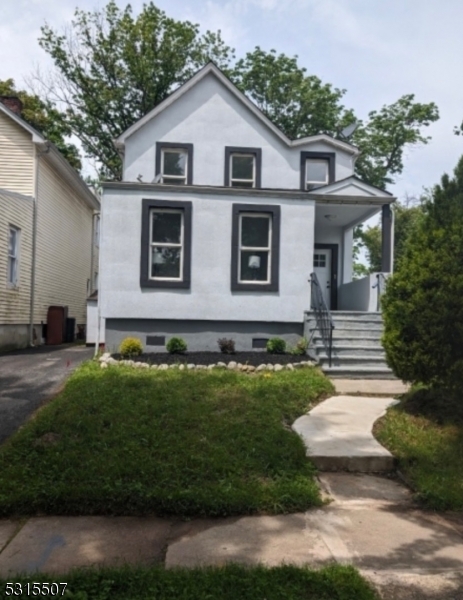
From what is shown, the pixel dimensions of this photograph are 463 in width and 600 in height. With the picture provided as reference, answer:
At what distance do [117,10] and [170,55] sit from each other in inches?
136

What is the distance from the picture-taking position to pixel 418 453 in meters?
5.09

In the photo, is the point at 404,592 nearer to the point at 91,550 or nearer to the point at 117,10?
the point at 91,550

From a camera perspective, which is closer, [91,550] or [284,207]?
[91,550]

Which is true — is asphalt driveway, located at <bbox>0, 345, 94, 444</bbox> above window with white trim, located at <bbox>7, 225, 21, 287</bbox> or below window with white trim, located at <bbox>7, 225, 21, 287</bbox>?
below

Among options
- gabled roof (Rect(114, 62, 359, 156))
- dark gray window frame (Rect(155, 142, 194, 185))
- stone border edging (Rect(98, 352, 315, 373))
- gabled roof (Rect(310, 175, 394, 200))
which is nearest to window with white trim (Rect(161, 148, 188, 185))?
dark gray window frame (Rect(155, 142, 194, 185))

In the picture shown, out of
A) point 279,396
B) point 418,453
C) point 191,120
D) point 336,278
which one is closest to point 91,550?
point 418,453

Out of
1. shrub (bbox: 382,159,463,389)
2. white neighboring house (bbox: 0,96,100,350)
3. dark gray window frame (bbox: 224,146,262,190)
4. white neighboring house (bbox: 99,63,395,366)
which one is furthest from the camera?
dark gray window frame (bbox: 224,146,262,190)

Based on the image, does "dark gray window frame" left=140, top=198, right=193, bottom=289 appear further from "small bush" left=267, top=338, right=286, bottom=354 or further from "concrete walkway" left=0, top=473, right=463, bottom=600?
"concrete walkway" left=0, top=473, right=463, bottom=600

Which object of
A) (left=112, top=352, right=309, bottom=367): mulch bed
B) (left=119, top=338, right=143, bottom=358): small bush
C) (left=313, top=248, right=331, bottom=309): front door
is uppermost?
(left=313, top=248, right=331, bottom=309): front door

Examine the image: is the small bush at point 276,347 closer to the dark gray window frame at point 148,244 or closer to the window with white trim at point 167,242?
the dark gray window frame at point 148,244

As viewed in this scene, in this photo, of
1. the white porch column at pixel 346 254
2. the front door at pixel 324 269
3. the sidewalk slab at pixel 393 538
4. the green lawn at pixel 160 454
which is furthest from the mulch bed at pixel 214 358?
the sidewalk slab at pixel 393 538

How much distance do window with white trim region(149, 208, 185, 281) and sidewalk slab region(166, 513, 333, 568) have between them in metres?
7.87

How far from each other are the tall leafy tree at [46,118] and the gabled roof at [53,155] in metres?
6.22

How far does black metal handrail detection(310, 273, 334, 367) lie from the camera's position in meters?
9.92
